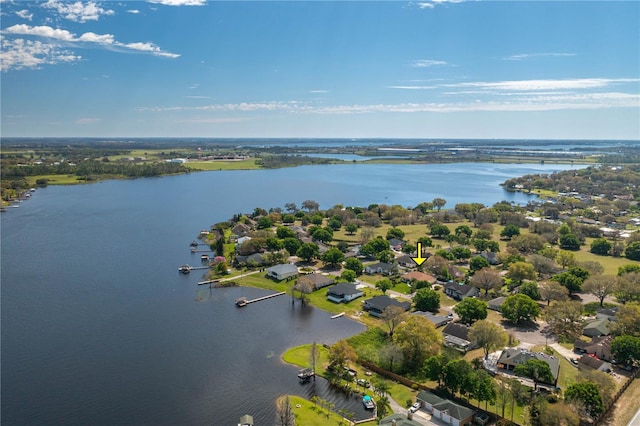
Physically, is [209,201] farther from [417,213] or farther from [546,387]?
[546,387]

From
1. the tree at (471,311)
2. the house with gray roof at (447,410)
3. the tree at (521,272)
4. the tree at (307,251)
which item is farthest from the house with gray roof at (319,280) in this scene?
the house with gray roof at (447,410)

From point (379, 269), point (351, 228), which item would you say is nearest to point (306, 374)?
point (379, 269)

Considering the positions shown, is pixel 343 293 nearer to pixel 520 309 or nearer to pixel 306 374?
pixel 306 374

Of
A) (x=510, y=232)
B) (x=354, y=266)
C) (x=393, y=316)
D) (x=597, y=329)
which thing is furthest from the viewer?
(x=510, y=232)

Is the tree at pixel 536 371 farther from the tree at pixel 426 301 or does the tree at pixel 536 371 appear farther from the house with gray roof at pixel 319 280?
the house with gray roof at pixel 319 280

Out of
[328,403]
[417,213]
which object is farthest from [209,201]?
[328,403]

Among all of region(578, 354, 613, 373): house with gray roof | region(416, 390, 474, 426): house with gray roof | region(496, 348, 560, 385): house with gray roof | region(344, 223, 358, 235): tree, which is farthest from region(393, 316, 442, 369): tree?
region(344, 223, 358, 235): tree
